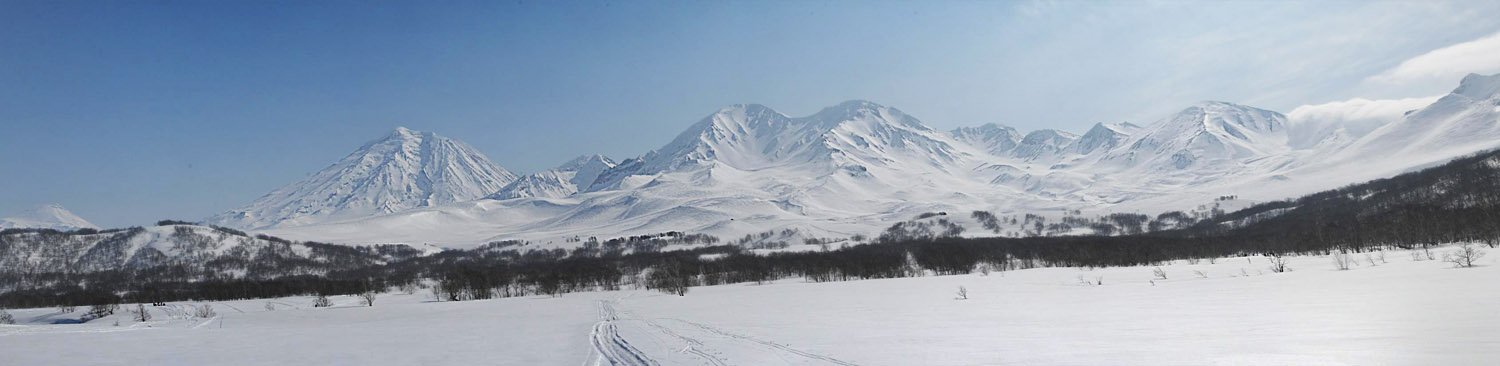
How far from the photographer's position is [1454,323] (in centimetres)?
2180

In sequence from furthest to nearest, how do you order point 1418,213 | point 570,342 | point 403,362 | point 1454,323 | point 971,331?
point 1418,213 → point 570,342 → point 971,331 → point 403,362 → point 1454,323

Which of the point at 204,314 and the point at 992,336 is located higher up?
the point at 992,336

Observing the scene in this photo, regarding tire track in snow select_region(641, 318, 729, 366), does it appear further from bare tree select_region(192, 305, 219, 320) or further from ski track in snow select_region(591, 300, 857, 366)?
bare tree select_region(192, 305, 219, 320)

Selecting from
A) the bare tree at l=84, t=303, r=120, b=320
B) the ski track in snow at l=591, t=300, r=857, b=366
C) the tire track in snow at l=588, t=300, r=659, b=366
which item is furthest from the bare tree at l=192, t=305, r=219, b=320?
the ski track in snow at l=591, t=300, r=857, b=366

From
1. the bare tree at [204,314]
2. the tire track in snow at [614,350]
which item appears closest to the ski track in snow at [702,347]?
the tire track in snow at [614,350]

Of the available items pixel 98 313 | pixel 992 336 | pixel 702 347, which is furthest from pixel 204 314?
pixel 992 336

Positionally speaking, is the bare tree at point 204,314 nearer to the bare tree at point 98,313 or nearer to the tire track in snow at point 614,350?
the bare tree at point 98,313

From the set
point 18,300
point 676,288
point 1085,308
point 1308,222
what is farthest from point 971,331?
point 18,300

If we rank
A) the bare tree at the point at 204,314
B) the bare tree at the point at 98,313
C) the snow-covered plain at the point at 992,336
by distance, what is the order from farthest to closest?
the bare tree at the point at 98,313
the bare tree at the point at 204,314
the snow-covered plain at the point at 992,336

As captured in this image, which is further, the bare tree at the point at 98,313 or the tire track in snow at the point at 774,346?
the bare tree at the point at 98,313

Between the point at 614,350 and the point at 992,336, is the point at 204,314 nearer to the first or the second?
the point at 614,350

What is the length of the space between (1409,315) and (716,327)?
94.2ft

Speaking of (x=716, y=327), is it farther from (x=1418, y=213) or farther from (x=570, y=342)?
(x=1418, y=213)

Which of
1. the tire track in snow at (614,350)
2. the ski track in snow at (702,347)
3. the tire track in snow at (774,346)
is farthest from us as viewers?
the tire track in snow at (614,350)
